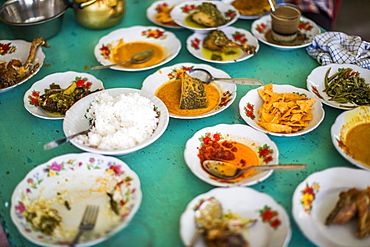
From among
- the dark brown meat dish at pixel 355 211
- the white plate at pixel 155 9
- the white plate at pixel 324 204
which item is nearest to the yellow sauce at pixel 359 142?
the white plate at pixel 324 204

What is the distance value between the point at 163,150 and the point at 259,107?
564 mm

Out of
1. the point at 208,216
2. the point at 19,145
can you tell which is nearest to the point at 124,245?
the point at 208,216

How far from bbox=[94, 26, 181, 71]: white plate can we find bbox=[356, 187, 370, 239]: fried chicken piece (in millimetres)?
1371

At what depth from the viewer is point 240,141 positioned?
157 cm

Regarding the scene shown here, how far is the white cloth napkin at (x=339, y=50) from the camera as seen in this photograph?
2012 millimetres

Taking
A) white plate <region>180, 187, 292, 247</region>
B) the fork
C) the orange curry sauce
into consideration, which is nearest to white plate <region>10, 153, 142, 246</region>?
the fork

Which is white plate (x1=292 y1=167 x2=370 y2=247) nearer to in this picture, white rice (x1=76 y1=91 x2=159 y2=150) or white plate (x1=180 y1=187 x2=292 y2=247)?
white plate (x1=180 y1=187 x2=292 y2=247)

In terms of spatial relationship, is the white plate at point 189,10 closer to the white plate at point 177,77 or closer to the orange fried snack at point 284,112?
the white plate at point 177,77

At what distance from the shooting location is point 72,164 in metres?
1.45

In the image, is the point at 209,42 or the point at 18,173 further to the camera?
the point at 209,42

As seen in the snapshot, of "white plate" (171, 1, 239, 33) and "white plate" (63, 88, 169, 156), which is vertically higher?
"white plate" (171, 1, 239, 33)

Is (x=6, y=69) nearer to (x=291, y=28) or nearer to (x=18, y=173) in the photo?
(x=18, y=173)

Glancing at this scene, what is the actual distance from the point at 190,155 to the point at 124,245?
49 cm

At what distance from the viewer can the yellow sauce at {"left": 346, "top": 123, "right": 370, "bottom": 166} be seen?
1474 mm
